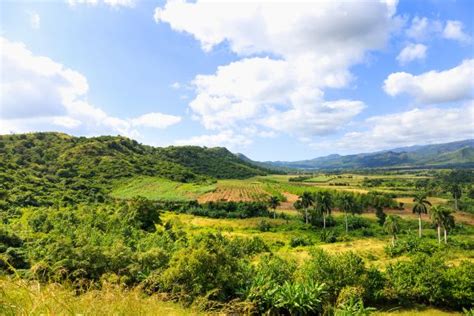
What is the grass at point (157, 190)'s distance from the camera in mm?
112738

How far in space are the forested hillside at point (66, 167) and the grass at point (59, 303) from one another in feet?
268

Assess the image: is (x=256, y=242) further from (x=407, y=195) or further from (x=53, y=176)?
(x=407, y=195)

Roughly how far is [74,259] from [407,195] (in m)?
139

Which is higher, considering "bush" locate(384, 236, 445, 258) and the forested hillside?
the forested hillside

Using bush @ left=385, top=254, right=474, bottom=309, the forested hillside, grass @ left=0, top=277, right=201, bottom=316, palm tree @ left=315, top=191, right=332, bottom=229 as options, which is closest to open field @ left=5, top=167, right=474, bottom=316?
grass @ left=0, top=277, right=201, bottom=316

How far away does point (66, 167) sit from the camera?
4781 inches

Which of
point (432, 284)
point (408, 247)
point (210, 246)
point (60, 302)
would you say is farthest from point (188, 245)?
point (408, 247)

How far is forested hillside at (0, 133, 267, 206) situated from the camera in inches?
3447

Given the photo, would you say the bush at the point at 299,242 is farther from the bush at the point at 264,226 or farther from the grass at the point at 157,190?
the grass at the point at 157,190

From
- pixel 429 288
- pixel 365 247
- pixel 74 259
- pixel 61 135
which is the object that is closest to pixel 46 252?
pixel 74 259

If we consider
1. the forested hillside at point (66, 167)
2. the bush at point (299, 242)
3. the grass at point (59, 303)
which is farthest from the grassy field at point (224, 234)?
the forested hillside at point (66, 167)

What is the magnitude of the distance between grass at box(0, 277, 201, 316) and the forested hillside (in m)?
81.6

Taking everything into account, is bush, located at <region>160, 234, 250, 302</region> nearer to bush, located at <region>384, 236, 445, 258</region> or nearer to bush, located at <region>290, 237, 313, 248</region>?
bush, located at <region>384, 236, 445, 258</region>

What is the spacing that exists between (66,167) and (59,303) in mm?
130652
